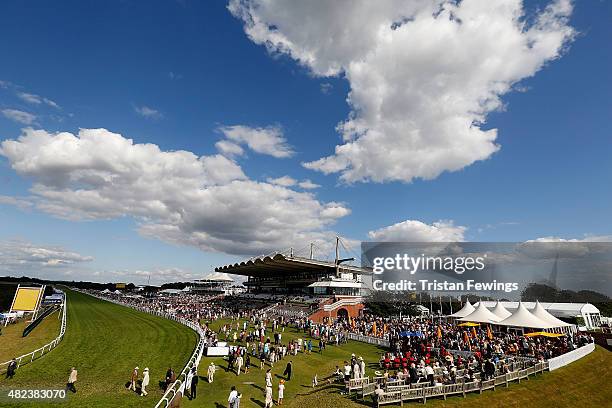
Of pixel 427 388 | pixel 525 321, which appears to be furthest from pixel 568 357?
pixel 427 388

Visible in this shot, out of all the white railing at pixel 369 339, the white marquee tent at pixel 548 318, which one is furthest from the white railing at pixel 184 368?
the white marquee tent at pixel 548 318

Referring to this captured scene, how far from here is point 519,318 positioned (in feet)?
110

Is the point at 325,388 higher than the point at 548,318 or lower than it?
lower

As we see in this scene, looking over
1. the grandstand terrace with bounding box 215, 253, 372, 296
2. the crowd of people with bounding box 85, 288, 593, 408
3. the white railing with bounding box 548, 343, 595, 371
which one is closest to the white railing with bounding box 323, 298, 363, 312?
the grandstand terrace with bounding box 215, 253, 372, 296

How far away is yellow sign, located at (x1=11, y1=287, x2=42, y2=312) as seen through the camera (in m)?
47.8

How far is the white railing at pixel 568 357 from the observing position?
24906 millimetres

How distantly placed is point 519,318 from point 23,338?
152 ft

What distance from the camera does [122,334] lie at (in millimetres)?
35625

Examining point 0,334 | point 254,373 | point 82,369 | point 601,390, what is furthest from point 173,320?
point 601,390

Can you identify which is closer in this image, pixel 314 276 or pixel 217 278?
pixel 314 276

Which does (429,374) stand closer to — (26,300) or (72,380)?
(72,380)

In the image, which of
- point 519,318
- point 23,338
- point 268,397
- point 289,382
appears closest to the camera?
point 268,397

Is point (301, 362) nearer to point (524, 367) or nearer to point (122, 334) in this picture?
point (524, 367)

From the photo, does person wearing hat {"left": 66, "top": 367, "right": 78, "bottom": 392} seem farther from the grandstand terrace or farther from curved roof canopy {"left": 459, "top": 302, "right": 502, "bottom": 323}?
the grandstand terrace
